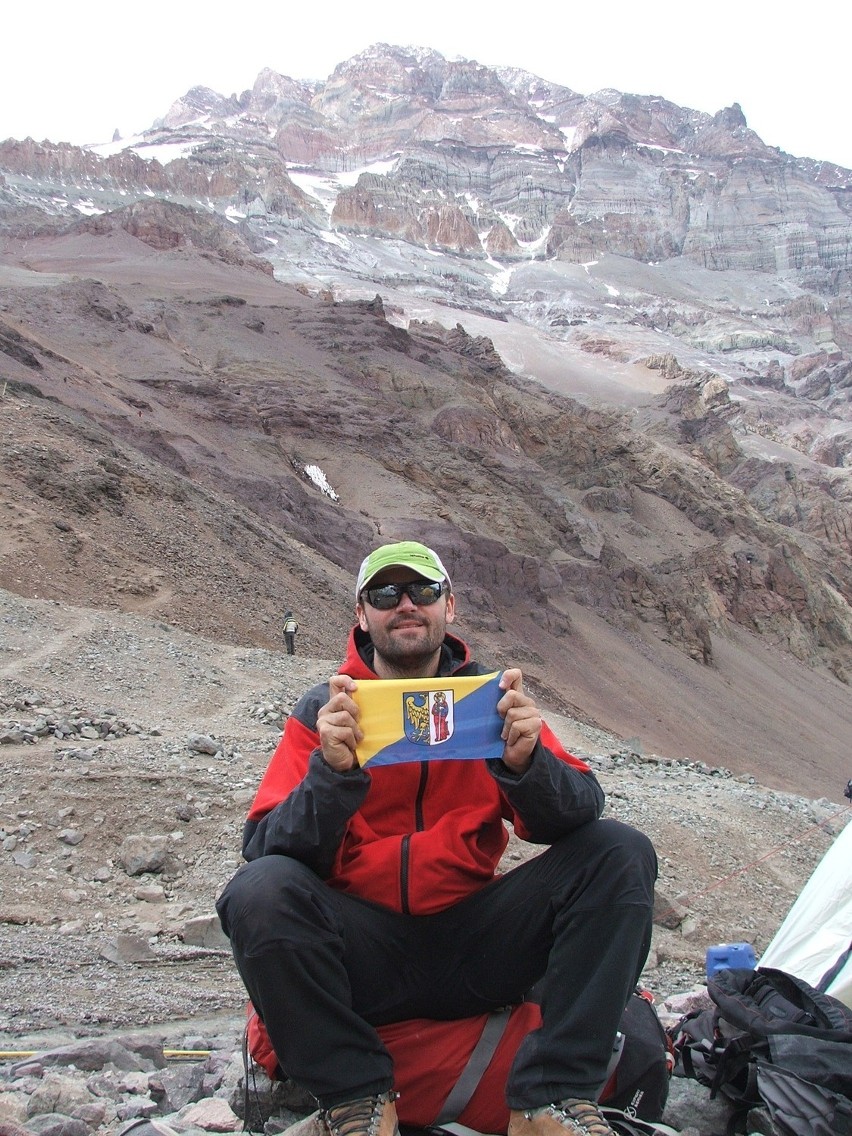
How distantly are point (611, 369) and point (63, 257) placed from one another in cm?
4859

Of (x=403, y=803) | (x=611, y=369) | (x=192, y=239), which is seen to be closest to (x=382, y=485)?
(x=403, y=803)

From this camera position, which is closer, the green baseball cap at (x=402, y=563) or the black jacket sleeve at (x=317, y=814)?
the black jacket sleeve at (x=317, y=814)

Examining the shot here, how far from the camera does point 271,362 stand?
38250 mm

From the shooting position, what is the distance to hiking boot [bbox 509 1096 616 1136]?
2.45m

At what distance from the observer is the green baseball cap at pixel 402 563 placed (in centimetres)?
323

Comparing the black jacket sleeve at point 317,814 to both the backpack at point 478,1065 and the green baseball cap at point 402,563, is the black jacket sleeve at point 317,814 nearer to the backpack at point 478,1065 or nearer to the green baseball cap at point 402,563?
the backpack at point 478,1065

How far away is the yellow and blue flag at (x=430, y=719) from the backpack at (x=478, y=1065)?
811mm

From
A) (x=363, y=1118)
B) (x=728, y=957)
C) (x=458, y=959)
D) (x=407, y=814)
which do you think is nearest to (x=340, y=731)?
(x=407, y=814)

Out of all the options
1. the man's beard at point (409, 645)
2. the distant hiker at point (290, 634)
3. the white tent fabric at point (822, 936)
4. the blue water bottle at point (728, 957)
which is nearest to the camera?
the man's beard at point (409, 645)

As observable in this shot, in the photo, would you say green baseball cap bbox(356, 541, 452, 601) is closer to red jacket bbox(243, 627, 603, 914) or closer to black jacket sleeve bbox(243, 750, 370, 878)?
red jacket bbox(243, 627, 603, 914)

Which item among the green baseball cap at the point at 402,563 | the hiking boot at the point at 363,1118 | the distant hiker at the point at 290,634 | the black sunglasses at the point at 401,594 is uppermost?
the green baseball cap at the point at 402,563

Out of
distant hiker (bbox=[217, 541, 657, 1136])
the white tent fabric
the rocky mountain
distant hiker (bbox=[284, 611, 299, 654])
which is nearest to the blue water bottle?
the white tent fabric

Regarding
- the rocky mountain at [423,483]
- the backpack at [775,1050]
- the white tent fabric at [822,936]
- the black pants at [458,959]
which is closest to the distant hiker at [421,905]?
the black pants at [458,959]

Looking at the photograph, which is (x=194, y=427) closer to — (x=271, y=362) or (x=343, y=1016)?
(x=271, y=362)
